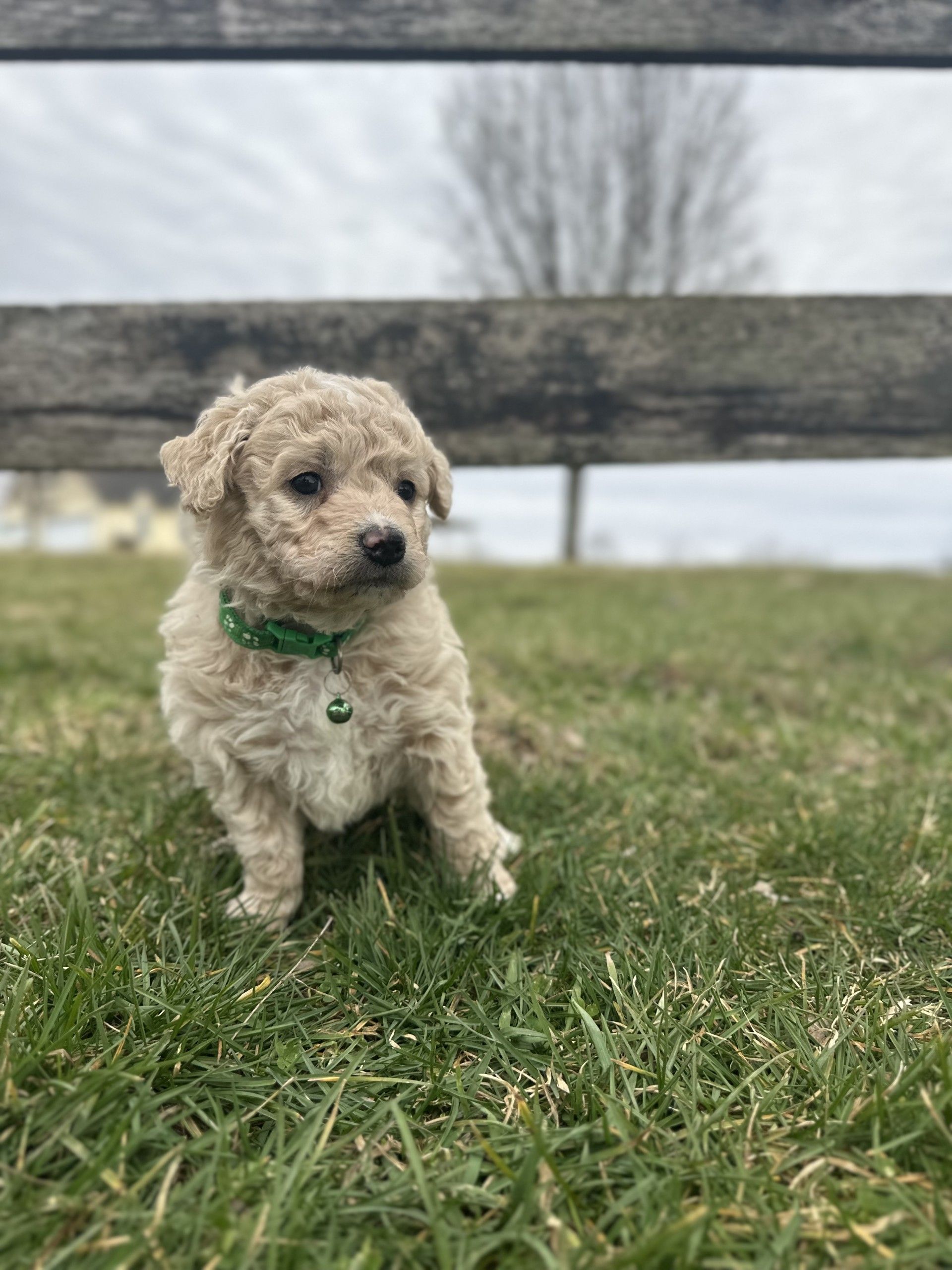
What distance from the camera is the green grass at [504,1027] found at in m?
1.37

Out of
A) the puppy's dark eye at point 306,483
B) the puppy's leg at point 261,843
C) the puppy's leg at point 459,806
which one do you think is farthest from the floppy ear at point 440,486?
the puppy's leg at point 261,843

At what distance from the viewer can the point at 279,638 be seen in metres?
2.34

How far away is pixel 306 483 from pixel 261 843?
1044mm

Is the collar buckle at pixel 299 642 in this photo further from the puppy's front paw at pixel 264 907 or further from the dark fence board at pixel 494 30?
the dark fence board at pixel 494 30

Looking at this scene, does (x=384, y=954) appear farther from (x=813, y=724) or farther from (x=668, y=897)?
(x=813, y=724)

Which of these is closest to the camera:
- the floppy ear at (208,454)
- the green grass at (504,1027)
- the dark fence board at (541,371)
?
the green grass at (504,1027)

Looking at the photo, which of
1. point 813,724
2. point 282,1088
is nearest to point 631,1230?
point 282,1088

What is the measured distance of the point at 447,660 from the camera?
2.51 metres

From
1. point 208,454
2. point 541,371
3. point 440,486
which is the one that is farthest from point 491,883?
point 541,371

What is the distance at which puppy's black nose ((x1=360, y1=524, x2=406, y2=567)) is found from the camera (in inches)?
83.5

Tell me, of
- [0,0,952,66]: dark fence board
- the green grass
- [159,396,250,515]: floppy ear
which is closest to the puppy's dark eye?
[159,396,250,515]: floppy ear

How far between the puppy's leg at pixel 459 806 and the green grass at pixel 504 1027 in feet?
0.36

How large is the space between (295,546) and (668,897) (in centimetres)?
145

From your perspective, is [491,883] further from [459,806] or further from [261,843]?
[261,843]
